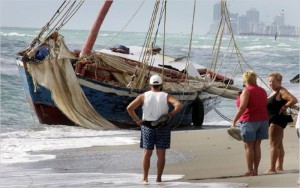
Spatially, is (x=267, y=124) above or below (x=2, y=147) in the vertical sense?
above

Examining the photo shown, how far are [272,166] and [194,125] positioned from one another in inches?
419

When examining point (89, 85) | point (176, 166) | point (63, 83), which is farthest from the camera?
point (89, 85)

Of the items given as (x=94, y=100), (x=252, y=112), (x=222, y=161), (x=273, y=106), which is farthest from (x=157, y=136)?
(x=94, y=100)

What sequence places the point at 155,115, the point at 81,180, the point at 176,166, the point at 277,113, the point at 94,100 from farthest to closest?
1. the point at 94,100
2. the point at 176,166
3. the point at 81,180
4. the point at 277,113
5. the point at 155,115

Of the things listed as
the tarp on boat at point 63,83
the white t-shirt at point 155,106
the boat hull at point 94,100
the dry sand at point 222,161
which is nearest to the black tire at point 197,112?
the boat hull at point 94,100

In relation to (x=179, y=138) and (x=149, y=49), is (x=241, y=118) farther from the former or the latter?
(x=149, y=49)

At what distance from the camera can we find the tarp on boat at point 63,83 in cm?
1875

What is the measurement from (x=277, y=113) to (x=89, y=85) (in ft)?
31.7

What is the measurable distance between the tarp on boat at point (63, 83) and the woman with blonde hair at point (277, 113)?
362 inches

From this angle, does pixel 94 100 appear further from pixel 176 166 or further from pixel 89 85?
pixel 176 166

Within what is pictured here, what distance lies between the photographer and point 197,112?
20.6 metres

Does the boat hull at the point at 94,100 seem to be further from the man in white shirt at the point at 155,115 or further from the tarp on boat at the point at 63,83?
the man in white shirt at the point at 155,115

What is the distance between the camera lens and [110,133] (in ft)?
58.6

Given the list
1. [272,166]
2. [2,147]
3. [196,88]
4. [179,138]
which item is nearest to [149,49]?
[196,88]
